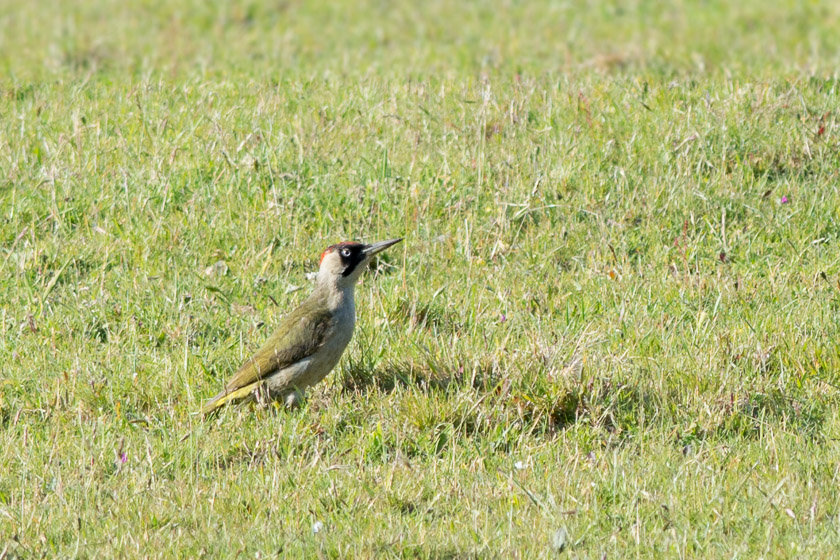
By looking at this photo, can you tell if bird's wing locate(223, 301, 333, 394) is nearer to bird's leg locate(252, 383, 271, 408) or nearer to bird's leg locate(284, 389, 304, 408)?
bird's leg locate(252, 383, 271, 408)

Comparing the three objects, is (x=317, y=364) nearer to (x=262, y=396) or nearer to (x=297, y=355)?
(x=297, y=355)

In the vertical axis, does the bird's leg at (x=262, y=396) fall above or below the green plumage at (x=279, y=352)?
below

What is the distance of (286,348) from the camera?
6289 millimetres

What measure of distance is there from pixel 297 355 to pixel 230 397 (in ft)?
1.36

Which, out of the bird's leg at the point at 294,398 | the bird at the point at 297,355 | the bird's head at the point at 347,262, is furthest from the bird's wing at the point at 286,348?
the bird's head at the point at 347,262

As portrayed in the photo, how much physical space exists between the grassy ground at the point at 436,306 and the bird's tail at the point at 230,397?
0.11m

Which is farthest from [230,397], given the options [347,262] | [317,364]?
[347,262]

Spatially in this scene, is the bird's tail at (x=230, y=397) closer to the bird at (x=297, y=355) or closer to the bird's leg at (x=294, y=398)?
the bird at (x=297, y=355)

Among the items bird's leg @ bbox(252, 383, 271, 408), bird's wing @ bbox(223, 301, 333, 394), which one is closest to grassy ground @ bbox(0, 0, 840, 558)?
bird's leg @ bbox(252, 383, 271, 408)

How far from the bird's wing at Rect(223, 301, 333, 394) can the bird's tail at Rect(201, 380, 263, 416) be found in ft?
0.06

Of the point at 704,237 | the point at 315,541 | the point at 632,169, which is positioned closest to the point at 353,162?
the point at 632,169

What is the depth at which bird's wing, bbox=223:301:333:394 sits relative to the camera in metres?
6.26

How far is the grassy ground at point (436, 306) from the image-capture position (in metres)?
5.07

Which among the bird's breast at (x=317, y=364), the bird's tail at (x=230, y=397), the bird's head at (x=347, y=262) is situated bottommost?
the bird's tail at (x=230, y=397)
